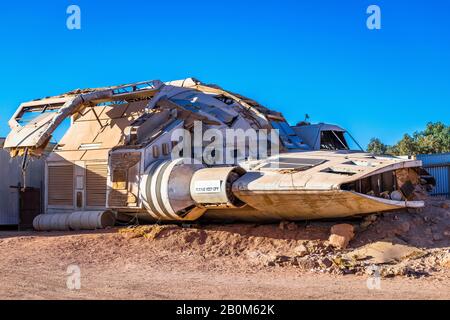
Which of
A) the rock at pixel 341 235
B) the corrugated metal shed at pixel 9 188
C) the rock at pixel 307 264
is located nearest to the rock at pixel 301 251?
the rock at pixel 307 264

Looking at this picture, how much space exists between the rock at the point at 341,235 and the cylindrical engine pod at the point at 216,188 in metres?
2.68

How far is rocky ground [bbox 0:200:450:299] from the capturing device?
397 inches

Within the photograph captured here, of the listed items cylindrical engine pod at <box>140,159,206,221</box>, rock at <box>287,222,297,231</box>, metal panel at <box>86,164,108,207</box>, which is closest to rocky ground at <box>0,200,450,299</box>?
rock at <box>287,222,297,231</box>

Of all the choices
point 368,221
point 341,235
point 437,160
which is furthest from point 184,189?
point 437,160

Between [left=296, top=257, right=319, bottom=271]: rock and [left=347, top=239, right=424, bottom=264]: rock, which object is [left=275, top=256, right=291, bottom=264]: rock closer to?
[left=296, top=257, right=319, bottom=271]: rock

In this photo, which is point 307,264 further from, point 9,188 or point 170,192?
point 9,188

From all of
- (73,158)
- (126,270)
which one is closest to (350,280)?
(126,270)

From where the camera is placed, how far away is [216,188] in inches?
586

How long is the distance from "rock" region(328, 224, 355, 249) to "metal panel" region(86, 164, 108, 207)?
8238 millimetres

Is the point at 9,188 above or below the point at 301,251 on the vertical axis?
above

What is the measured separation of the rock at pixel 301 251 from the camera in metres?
13.8

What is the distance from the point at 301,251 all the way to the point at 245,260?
57.9 inches

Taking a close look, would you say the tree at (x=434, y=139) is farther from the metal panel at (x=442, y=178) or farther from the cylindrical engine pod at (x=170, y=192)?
the cylindrical engine pod at (x=170, y=192)

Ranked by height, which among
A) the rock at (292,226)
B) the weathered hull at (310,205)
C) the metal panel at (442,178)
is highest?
the metal panel at (442,178)
